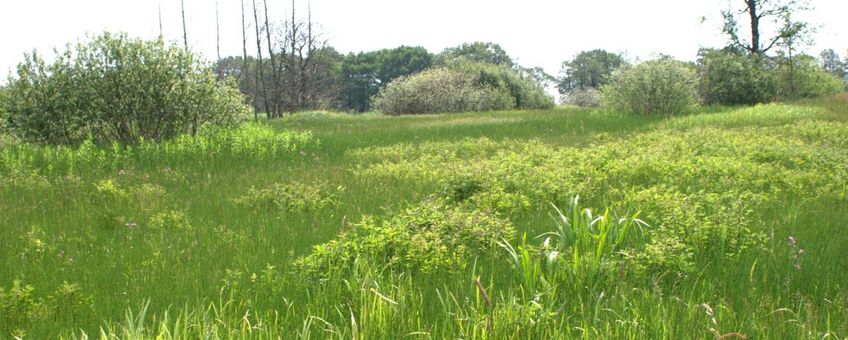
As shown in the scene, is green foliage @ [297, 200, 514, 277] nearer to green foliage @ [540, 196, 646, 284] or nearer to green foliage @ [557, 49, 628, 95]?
green foliage @ [540, 196, 646, 284]

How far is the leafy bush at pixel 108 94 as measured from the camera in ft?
34.9

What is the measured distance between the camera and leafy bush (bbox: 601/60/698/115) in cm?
2098

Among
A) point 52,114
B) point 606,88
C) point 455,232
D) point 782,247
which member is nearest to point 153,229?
point 455,232

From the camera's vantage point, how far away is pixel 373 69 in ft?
306

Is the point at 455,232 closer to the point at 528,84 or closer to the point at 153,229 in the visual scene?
the point at 153,229

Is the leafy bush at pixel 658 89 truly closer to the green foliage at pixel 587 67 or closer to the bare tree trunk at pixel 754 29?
the bare tree trunk at pixel 754 29

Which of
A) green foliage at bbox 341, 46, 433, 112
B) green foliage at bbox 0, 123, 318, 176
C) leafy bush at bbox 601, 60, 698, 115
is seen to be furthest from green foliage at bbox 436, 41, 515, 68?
green foliage at bbox 0, 123, 318, 176

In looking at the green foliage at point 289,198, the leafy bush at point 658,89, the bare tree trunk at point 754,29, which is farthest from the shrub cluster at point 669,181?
the bare tree trunk at point 754,29

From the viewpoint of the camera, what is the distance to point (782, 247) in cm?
406

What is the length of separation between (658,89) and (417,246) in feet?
64.7

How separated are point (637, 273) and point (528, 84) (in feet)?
147

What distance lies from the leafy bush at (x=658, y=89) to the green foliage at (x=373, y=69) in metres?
69.9

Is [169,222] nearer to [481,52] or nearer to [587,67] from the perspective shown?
[481,52]

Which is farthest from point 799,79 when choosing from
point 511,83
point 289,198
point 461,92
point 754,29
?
point 289,198
